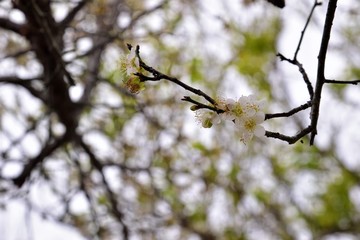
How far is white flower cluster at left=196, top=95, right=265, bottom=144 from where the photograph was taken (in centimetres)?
122

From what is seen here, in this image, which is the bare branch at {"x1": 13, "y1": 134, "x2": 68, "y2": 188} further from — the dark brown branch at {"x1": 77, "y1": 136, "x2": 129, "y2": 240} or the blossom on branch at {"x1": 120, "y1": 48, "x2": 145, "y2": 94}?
the blossom on branch at {"x1": 120, "y1": 48, "x2": 145, "y2": 94}

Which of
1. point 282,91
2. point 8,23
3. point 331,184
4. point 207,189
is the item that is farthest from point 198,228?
point 8,23

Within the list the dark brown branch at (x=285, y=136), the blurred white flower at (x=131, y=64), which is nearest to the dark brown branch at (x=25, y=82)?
the blurred white flower at (x=131, y=64)

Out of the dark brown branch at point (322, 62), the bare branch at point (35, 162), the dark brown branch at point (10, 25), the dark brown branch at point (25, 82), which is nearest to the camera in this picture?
the dark brown branch at point (322, 62)

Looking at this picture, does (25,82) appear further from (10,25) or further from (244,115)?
(244,115)

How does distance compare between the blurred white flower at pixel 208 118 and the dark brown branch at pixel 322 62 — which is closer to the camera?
the dark brown branch at pixel 322 62

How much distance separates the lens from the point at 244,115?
1227 millimetres

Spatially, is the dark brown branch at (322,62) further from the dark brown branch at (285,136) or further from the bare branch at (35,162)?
the bare branch at (35,162)

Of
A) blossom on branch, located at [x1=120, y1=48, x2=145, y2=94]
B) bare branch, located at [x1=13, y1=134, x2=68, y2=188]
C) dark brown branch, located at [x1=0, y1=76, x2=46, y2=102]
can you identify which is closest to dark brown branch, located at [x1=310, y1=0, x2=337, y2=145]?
blossom on branch, located at [x1=120, y1=48, x2=145, y2=94]

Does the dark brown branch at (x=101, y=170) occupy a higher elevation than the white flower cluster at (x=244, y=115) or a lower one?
higher

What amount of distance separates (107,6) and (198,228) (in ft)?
7.32

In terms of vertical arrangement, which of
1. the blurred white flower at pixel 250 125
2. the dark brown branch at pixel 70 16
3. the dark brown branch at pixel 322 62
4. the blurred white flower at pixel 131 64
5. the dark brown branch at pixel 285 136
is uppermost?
the dark brown branch at pixel 70 16

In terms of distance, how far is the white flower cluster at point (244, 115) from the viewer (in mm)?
1222

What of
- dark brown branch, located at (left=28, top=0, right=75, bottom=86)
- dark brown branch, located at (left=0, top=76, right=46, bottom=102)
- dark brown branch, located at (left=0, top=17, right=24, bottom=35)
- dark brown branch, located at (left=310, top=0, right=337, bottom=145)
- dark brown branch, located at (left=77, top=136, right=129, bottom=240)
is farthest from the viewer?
dark brown branch, located at (left=77, top=136, right=129, bottom=240)
